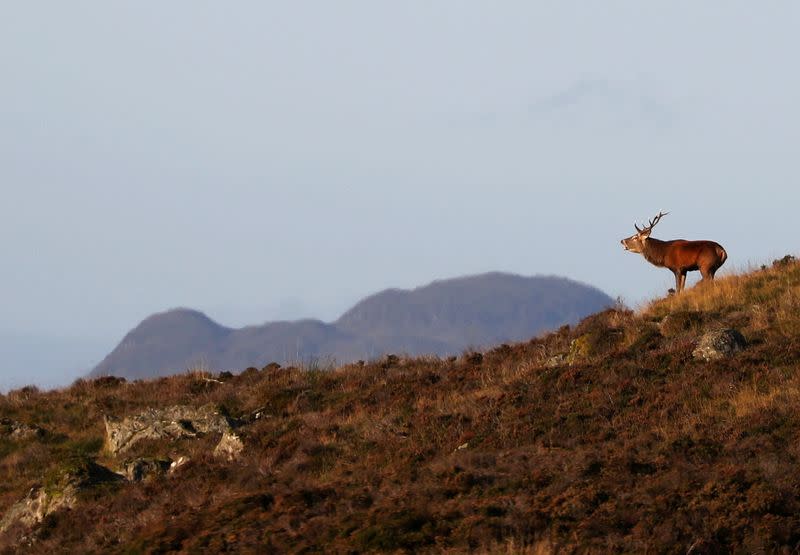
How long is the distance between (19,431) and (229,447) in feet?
21.6

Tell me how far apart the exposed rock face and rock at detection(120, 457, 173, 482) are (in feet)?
7.41

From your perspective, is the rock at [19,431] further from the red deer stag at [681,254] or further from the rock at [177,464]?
the red deer stag at [681,254]

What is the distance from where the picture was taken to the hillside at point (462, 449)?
49.3 ft

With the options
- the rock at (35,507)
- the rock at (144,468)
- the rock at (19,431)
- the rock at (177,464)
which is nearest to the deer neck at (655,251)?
the rock at (177,464)

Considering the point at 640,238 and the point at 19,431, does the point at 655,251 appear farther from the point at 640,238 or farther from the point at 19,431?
the point at 19,431

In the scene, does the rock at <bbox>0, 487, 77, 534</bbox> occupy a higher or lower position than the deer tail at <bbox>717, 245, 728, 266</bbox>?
lower

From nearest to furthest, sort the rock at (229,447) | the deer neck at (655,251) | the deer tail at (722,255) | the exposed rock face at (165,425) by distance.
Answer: the rock at (229,447) → the exposed rock face at (165,425) → the deer tail at (722,255) → the deer neck at (655,251)

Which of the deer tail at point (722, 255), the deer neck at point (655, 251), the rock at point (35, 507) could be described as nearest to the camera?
the rock at point (35, 507)

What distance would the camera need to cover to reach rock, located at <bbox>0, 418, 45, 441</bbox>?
26.6 m

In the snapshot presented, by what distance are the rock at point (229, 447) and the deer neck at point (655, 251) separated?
11098 millimetres

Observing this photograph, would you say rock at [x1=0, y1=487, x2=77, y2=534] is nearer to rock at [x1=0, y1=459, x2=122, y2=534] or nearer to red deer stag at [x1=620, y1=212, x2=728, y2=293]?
rock at [x1=0, y1=459, x2=122, y2=534]

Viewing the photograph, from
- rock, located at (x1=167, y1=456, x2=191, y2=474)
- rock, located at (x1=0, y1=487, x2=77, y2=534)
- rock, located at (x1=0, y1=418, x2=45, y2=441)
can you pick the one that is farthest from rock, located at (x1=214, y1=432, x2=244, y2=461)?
rock, located at (x1=0, y1=418, x2=45, y2=441)

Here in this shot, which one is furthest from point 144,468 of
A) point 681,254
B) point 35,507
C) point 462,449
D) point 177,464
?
point 681,254

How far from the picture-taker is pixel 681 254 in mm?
28094
